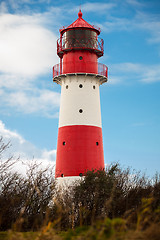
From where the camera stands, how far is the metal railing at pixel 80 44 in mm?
27422

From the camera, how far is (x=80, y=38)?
27.5 meters

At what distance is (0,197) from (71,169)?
11196 millimetres

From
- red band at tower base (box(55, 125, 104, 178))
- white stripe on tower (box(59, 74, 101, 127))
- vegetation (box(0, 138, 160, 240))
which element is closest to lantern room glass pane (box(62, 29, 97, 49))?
white stripe on tower (box(59, 74, 101, 127))

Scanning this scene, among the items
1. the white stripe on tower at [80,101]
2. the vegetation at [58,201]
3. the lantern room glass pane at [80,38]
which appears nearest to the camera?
the vegetation at [58,201]

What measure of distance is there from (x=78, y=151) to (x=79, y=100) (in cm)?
384

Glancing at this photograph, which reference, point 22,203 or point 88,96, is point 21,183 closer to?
point 22,203

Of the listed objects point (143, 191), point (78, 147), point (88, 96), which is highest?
point (88, 96)

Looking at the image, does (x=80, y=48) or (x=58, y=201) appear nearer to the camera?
(x=58, y=201)

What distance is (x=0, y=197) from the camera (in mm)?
14133

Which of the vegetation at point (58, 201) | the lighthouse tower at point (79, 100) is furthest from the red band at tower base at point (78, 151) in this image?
the vegetation at point (58, 201)

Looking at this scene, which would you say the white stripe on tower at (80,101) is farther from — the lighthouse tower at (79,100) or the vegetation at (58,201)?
the vegetation at (58,201)

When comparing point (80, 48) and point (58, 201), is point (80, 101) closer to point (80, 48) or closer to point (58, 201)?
point (80, 48)

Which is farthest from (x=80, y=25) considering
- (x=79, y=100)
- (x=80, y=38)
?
(x=79, y=100)

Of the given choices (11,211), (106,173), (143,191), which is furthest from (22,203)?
(106,173)
